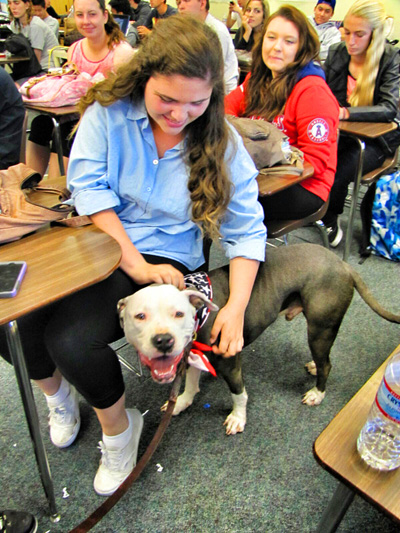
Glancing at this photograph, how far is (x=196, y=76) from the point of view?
38.7 inches

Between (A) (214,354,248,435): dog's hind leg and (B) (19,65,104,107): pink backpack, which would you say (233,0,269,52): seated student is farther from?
(A) (214,354,248,435): dog's hind leg

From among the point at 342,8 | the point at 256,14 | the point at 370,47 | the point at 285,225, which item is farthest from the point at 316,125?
the point at 342,8

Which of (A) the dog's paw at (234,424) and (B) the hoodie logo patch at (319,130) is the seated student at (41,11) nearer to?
(B) the hoodie logo patch at (319,130)

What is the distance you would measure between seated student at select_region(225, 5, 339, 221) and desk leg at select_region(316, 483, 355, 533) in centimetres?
127

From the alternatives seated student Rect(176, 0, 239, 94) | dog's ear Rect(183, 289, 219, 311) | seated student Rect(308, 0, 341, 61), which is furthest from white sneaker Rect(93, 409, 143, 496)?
seated student Rect(308, 0, 341, 61)

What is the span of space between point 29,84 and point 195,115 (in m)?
1.81

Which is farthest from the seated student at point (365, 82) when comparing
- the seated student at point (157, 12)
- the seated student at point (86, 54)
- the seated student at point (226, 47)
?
the seated student at point (157, 12)

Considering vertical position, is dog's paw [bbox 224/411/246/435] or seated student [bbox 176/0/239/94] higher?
seated student [bbox 176/0/239/94]

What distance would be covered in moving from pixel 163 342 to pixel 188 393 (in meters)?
0.63

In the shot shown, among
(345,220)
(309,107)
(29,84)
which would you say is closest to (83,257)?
(309,107)

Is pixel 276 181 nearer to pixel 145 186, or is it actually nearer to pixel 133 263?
pixel 145 186

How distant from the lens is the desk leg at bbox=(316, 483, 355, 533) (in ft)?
2.60

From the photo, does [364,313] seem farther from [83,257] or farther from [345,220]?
[83,257]

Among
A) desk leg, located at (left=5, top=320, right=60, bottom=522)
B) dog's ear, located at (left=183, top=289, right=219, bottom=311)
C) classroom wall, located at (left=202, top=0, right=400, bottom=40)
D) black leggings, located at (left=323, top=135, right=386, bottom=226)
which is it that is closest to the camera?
desk leg, located at (left=5, top=320, right=60, bottom=522)
